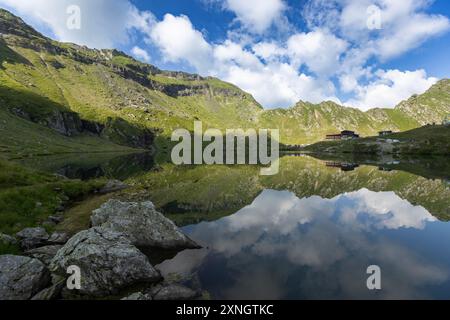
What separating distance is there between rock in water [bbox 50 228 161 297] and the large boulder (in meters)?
1.53

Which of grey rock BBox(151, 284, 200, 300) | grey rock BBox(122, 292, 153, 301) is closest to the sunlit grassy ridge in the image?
grey rock BBox(151, 284, 200, 300)

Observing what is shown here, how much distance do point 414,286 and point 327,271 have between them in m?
5.64

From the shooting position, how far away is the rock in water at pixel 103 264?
1719 centimetres

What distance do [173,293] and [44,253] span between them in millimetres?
11122

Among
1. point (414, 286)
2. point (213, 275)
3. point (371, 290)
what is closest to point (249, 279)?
point (213, 275)

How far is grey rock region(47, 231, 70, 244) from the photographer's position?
2416 centimetres

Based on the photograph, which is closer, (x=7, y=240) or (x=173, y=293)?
(x=173, y=293)

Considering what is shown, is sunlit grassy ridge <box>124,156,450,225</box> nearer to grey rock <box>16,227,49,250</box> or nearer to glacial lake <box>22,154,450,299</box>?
glacial lake <box>22,154,450,299</box>

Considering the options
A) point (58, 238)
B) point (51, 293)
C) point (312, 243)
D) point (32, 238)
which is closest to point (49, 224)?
point (58, 238)

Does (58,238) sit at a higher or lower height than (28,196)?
lower

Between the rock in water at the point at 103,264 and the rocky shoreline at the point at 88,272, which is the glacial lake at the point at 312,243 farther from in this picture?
the rock in water at the point at 103,264

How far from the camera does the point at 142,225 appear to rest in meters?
26.4

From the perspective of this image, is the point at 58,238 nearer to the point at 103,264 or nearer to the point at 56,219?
the point at 56,219

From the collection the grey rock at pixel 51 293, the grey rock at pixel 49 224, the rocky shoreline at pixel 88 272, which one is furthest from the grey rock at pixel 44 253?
the grey rock at pixel 49 224
